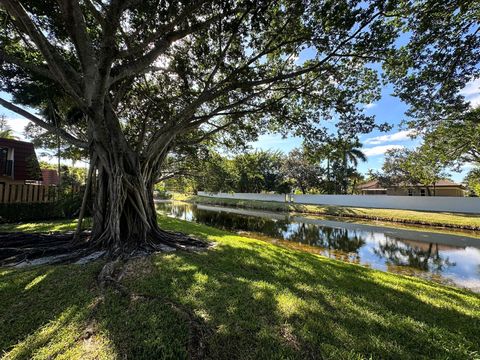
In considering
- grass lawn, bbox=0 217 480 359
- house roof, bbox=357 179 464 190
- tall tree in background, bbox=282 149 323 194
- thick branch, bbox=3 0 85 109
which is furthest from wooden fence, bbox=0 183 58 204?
house roof, bbox=357 179 464 190

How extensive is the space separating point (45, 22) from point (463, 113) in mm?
15238

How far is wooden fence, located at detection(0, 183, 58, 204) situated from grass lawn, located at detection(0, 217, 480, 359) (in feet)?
25.4

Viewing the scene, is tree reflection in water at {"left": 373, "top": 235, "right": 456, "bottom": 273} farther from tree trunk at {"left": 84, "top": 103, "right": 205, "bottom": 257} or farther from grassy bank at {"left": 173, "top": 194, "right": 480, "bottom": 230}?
tree trunk at {"left": 84, "top": 103, "right": 205, "bottom": 257}

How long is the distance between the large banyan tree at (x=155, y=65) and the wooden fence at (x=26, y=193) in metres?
3.55

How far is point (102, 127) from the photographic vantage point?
5.19 meters

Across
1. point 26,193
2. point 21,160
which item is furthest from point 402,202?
point 21,160

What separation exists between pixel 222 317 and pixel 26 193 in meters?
11.4

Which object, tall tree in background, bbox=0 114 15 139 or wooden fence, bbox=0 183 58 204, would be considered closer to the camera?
wooden fence, bbox=0 183 58 204

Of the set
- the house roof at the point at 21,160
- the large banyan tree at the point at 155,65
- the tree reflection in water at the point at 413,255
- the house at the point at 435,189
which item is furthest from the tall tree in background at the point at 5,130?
the house at the point at 435,189

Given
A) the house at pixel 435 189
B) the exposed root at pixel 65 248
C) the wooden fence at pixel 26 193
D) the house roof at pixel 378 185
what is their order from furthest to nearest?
the house roof at pixel 378 185
the house at pixel 435 189
the wooden fence at pixel 26 193
the exposed root at pixel 65 248

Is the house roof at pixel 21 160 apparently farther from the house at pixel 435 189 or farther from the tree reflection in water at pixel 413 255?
the house at pixel 435 189

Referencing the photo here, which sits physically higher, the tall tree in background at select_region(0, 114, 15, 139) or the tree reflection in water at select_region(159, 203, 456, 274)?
the tall tree in background at select_region(0, 114, 15, 139)

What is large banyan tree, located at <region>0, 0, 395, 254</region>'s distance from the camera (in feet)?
15.2

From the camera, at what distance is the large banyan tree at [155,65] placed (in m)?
4.62
